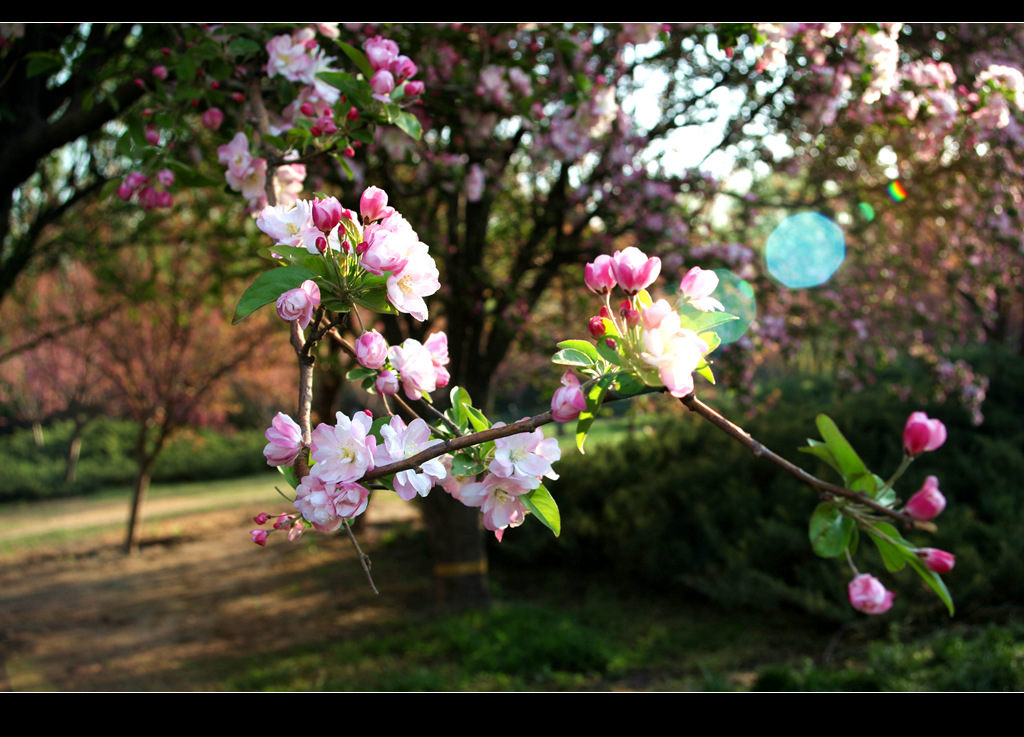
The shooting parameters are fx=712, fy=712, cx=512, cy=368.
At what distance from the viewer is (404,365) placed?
4.04ft

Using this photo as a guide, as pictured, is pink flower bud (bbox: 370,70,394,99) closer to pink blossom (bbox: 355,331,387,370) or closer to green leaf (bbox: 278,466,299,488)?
pink blossom (bbox: 355,331,387,370)

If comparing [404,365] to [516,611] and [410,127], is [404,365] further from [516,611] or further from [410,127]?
[516,611]

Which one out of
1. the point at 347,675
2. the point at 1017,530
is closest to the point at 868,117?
the point at 1017,530

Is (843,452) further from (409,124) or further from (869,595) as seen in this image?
(409,124)

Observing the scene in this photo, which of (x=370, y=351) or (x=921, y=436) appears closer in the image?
(x=921, y=436)

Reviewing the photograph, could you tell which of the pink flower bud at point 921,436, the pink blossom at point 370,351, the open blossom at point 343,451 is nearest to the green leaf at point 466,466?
the open blossom at point 343,451

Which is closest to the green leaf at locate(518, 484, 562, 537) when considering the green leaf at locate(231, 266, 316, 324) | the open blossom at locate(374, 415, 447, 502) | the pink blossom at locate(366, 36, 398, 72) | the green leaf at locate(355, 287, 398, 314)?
the open blossom at locate(374, 415, 447, 502)

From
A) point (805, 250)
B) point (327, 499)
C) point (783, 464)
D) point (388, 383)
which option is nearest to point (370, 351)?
point (388, 383)

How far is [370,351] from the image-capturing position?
1.21m

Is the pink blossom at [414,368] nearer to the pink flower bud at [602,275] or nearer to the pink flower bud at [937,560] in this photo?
the pink flower bud at [602,275]

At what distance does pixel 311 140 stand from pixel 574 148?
2.03 m

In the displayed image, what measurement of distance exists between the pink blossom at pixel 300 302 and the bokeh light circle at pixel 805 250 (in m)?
4.23

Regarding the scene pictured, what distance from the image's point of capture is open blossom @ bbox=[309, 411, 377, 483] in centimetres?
101

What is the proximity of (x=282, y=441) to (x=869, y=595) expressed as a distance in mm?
902
